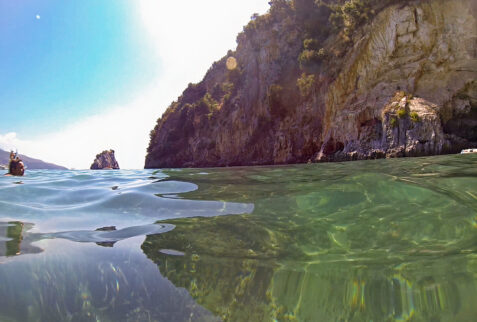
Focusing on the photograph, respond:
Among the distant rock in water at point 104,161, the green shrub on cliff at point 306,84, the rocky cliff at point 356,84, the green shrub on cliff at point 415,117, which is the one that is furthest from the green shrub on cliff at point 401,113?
the distant rock in water at point 104,161

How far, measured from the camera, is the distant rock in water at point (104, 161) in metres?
73.8

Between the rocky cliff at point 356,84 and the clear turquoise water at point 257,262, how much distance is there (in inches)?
608

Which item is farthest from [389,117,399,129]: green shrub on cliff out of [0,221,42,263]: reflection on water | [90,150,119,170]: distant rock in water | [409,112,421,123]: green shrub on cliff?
[90,150,119,170]: distant rock in water

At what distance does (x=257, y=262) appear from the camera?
1857 mm

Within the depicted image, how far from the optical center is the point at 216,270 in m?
1.79

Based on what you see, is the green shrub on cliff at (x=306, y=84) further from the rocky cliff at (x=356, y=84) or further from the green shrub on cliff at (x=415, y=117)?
→ the green shrub on cliff at (x=415, y=117)

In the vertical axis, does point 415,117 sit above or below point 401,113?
below

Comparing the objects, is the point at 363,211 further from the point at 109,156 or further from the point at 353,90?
the point at 109,156

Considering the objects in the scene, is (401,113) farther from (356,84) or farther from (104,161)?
(104,161)

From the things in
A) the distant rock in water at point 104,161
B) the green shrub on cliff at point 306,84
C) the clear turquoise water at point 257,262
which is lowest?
the clear turquoise water at point 257,262

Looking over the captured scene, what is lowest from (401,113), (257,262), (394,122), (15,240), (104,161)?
(257,262)

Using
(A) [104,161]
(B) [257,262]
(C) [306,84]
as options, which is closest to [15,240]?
(B) [257,262]

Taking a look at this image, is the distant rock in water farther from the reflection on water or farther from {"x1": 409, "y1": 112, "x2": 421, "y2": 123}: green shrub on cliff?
the reflection on water

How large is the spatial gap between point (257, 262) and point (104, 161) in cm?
8494
